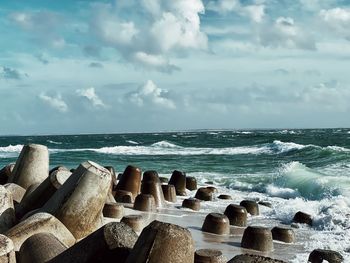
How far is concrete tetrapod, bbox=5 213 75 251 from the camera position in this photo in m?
5.25

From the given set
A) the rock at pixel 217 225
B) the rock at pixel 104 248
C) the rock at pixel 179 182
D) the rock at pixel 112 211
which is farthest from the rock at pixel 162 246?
the rock at pixel 179 182

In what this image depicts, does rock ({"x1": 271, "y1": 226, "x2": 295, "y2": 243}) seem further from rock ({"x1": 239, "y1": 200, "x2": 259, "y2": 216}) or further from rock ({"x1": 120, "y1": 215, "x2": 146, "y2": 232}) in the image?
rock ({"x1": 239, "y1": 200, "x2": 259, "y2": 216})

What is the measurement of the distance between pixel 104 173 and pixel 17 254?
1497mm

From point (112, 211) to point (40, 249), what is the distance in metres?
3.44

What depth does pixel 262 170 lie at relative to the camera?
22078 mm

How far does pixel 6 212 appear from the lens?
19.9ft

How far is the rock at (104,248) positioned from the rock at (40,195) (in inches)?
95.4

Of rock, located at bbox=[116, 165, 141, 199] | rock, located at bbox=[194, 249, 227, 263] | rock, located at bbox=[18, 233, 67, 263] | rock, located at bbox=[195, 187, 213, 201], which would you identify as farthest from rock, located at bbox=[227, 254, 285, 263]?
rock, located at bbox=[195, 187, 213, 201]

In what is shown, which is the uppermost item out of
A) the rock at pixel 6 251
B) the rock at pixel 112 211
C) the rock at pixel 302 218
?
the rock at pixel 6 251

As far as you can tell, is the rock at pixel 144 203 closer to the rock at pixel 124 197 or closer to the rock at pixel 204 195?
the rock at pixel 124 197

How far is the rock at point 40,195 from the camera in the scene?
688cm

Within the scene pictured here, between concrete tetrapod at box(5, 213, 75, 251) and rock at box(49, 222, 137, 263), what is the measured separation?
80 centimetres

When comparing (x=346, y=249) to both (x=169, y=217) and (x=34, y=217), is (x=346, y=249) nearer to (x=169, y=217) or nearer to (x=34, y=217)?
(x=169, y=217)

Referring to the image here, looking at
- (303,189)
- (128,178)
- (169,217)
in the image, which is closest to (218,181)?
(303,189)
